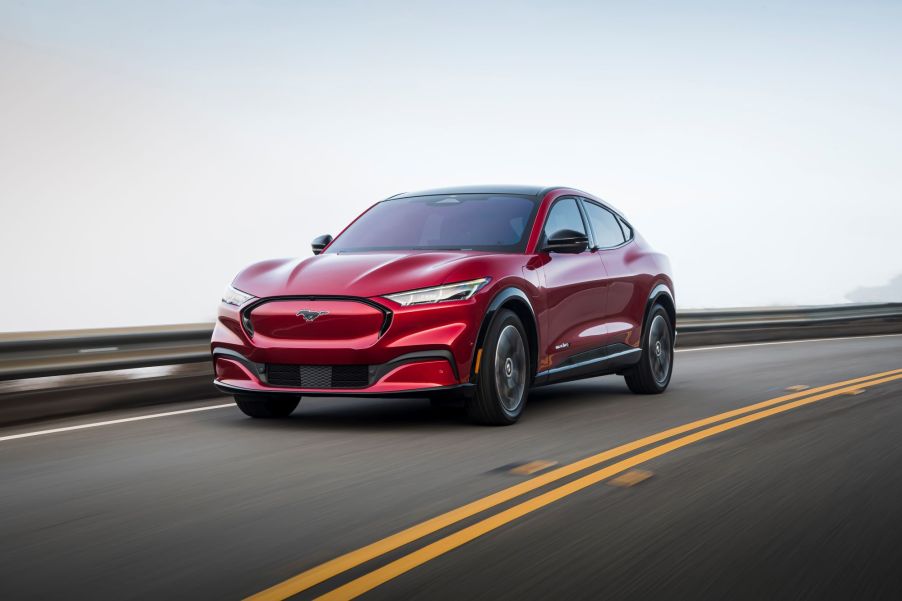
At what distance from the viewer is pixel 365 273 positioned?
7879mm

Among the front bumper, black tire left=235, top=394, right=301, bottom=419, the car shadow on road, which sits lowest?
the car shadow on road

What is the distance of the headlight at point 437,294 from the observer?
7.65m

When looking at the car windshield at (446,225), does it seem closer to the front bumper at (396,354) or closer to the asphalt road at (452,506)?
the front bumper at (396,354)

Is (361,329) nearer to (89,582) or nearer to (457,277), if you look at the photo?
(457,277)

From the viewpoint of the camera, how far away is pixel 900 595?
4105 millimetres

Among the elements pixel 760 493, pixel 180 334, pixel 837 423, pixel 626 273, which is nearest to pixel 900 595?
pixel 760 493

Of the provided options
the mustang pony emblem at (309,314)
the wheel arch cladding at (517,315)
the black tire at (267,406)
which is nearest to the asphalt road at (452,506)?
the black tire at (267,406)

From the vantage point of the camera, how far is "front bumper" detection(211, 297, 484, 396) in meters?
7.58

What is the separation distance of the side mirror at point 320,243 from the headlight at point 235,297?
1152 millimetres

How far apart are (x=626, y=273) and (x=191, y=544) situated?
6155 millimetres

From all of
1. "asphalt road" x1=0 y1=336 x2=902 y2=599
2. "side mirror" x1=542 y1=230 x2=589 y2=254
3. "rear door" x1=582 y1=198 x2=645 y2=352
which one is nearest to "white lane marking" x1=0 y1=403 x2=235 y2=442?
"asphalt road" x1=0 y1=336 x2=902 y2=599

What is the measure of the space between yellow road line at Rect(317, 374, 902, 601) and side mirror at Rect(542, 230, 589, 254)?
1.66 m

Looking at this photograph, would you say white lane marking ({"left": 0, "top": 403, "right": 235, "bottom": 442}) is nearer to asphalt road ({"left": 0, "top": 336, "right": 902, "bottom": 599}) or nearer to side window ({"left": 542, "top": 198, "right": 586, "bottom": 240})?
asphalt road ({"left": 0, "top": 336, "right": 902, "bottom": 599})

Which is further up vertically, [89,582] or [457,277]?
[457,277]
